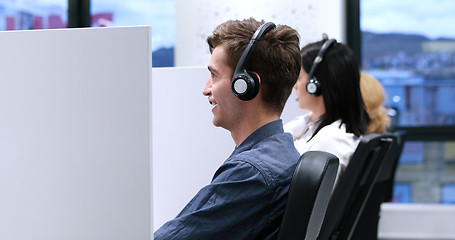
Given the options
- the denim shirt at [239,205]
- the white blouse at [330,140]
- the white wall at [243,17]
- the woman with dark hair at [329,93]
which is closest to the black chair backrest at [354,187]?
the white blouse at [330,140]

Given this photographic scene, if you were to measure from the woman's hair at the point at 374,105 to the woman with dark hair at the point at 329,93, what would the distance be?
0.37m

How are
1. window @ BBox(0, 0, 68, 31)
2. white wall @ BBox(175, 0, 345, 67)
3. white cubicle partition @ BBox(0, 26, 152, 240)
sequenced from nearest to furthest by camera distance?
white cubicle partition @ BBox(0, 26, 152, 240)
white wall @ BBox(175, 0, 345, 67)
window @ BBox(0, 0, 68, 31)

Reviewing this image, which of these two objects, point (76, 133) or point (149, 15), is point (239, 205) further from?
point (149, 15)

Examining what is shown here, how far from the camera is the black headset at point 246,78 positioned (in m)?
1.05

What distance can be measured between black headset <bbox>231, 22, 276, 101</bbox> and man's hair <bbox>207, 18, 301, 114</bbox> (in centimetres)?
3

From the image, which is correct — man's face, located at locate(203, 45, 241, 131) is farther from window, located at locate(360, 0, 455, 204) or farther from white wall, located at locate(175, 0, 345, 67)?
window, located at locate(360, 0, 455, 204)

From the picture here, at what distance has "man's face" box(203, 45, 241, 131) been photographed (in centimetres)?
113

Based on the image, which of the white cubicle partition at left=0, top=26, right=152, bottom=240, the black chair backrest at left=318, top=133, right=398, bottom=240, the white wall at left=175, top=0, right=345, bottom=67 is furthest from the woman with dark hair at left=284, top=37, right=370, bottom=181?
the white wall at left=175, top=0, right=345, bottom=67

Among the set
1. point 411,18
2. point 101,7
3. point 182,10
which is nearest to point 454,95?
point 411,18

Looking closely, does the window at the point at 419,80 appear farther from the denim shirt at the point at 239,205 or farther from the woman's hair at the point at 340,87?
the denim shirt at the point at 239,205

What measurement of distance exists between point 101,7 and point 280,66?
12.3ft

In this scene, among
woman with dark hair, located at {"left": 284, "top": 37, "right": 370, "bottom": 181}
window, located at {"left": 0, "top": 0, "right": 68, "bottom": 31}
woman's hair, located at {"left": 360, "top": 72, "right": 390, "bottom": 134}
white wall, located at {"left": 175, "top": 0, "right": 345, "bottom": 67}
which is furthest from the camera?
window, located at {"left": 0, "top": 0, "right": 68, "bottom": 31}

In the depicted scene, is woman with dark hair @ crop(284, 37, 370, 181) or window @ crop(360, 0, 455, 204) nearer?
woman with dark hair @ crop(284, 37, 370, 181)

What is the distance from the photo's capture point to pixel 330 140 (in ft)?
6.37
